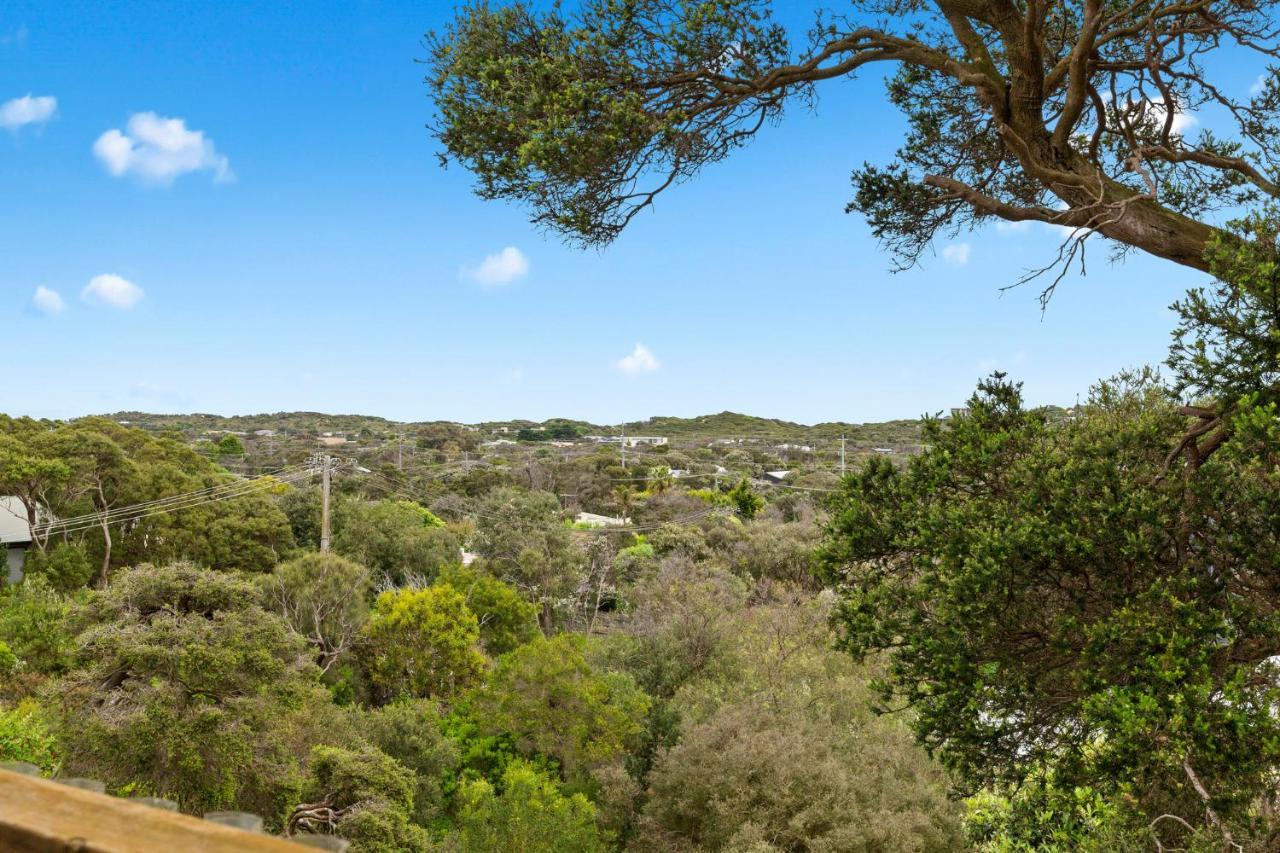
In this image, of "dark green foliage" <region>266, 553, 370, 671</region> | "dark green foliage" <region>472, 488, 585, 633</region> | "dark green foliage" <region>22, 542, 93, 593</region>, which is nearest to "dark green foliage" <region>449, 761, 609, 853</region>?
"dark green foliage" <region>266, 553, 370, 671</region>

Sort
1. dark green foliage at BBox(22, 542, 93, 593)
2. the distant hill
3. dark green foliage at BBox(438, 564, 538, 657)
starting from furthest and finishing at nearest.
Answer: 1. the distant hill
2. dark green foliage at BBox(22, 542, 93, 593)
3. dark green foliage at BBox(438, 564, 538, 657)

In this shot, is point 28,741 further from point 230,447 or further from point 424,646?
point 230,447

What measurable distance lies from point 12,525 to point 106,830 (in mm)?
32564

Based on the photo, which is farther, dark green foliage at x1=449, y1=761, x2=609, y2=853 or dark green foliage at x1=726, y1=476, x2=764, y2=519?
dark green foliage at x1=726, y1=476, x2=764, y2=519

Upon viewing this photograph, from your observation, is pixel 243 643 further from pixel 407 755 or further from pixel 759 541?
pixel 759 541

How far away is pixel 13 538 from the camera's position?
2525 centimetres

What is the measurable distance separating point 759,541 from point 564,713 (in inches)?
559

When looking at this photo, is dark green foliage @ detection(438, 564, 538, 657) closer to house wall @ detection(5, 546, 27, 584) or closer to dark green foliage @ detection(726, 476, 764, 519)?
house wall @ detection(5, 546, 27, 584)

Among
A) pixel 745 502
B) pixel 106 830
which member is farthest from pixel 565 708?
pixel 745 502

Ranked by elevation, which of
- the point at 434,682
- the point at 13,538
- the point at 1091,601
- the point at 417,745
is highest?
the point at 1091,601

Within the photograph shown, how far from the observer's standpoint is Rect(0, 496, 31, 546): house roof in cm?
2519

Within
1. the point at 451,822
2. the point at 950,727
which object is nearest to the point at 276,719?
the point at 451,822

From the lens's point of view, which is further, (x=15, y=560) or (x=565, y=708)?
(x=15, y=560)

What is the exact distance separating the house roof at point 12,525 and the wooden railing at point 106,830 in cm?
3013
